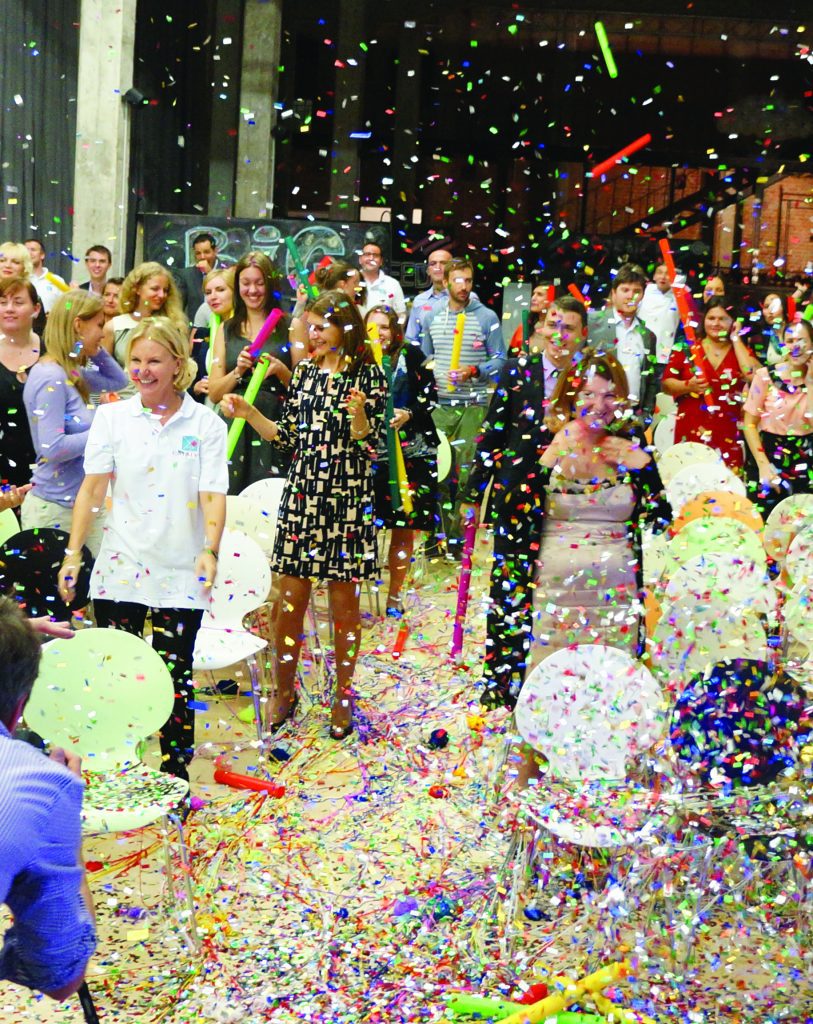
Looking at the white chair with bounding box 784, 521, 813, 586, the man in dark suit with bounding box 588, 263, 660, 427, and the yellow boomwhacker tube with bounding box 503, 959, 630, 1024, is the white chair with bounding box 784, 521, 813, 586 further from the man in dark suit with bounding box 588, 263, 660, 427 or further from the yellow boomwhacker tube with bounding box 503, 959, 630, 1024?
the man in dark suit with bounding box 588, 263, 660, 427

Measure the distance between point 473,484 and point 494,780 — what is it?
3.92 feet

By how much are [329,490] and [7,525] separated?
4.06 feet

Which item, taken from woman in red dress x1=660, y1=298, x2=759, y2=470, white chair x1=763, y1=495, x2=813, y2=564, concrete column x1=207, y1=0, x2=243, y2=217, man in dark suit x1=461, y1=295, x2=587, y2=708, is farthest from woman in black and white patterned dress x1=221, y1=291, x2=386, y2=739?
concrete column x1=207, y1=0, x2=243, y2=217

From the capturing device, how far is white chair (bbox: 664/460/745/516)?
241 inches

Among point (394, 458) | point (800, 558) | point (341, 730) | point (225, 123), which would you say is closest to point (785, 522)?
point (800, 558)

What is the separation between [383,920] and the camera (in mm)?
3697

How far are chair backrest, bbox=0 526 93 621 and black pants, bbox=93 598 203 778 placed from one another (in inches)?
17.1

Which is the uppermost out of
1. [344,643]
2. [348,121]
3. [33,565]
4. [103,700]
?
[348,121]

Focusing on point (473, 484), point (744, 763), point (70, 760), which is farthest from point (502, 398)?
point (70, 760)

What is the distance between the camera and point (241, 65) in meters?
14.7

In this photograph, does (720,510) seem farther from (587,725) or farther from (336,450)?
(587,725)

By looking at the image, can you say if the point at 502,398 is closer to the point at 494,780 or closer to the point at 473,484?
the point at 473,484

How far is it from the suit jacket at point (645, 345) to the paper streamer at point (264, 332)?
2427 mm

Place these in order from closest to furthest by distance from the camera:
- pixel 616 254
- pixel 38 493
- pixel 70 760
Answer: pixel 70 760 < pixel 38 493 < pixel 616 254
